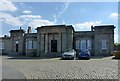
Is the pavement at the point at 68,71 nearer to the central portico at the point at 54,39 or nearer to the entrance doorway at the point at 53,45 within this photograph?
the central portico at the point at 54,39

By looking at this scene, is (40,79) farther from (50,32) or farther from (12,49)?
(12,49)

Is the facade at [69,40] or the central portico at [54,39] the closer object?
the facade at [69,40]

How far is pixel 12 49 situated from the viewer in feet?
135

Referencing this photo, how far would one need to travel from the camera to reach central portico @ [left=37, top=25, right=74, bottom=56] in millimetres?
35094

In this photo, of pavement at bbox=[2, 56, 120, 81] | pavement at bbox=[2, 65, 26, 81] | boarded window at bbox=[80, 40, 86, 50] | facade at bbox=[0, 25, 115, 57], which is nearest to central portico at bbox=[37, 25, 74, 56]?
facade at bbox=[0, 25, 115, 57]

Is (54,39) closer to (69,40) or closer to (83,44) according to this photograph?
(69,40)

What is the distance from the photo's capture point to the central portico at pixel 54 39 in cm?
3509

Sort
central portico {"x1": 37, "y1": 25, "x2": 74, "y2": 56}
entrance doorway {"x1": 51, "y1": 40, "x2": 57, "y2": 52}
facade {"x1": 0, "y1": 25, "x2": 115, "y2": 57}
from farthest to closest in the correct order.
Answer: entrance doorway {"x1": 51, "y1": 40, "x2": 57, "y2": 52} < central portico {"x1": 37, "y1": 25, "x2": 74, "y2": 56} < facade {"x1": 0, "y1": 25, "x2": 115, "y2": 57}

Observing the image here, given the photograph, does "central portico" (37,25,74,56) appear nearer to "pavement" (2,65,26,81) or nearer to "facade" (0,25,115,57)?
"facade" (0,25,115,57)

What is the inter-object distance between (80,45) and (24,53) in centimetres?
1243

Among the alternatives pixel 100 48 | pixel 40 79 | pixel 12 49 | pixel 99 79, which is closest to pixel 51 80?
pixel 40 79

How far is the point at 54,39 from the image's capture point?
3594cm

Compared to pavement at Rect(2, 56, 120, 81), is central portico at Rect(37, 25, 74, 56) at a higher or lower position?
higher

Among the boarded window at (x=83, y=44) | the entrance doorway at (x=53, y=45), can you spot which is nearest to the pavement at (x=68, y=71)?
the entrance doorway at (x=53, y=45)
